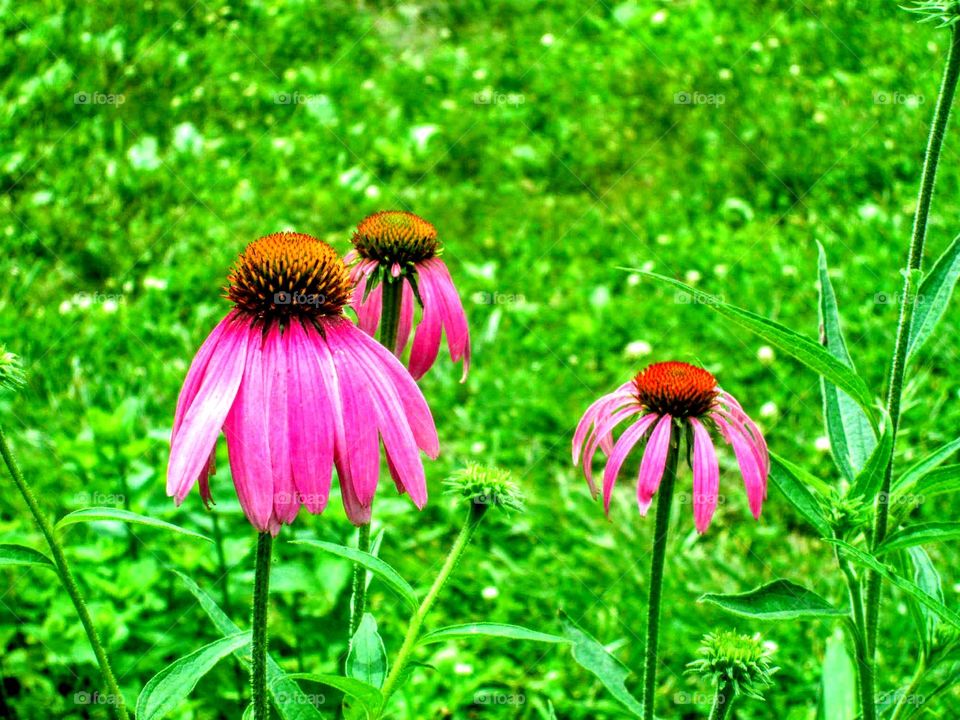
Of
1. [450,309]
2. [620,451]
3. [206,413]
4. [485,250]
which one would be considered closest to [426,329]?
[450,309]

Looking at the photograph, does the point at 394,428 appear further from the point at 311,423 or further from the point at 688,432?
the point at 688,432

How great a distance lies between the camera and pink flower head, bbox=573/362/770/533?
130 centimetres

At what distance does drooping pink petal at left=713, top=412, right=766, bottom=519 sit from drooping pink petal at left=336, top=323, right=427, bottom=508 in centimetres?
45

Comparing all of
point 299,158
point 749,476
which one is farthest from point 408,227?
point 299,158

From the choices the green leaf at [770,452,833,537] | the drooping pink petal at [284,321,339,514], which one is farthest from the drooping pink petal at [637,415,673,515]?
the drooping pink petal at [284,321,339,514]

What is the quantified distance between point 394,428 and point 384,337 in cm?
37

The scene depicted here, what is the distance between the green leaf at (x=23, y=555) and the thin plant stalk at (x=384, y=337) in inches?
13.5

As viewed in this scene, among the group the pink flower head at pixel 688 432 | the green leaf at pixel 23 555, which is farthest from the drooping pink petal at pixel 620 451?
the green leaf at pixel 23 555

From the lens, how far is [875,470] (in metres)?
1.27

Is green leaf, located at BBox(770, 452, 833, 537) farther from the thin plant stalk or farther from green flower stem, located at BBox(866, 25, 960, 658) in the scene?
the thin plant stalk

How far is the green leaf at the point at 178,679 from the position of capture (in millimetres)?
1068

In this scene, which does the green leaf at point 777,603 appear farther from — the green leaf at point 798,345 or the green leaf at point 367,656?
the green leaf at point 367,656

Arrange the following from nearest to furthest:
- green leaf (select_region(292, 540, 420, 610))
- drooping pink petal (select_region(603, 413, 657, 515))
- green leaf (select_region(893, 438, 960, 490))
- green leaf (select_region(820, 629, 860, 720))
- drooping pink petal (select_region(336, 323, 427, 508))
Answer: green leaf (select_region(292, 540, 420, 610)) → drooping pink petal (select_region(336, 323, 427, 508)) → green leaf (select_region(893, 438, 960, 490)) → drooping pink petal (select_region(603, 413, 657, 515)) → green leaf (select_region(820, 629, 860, 720))

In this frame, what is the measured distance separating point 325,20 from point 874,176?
232 centimetres
